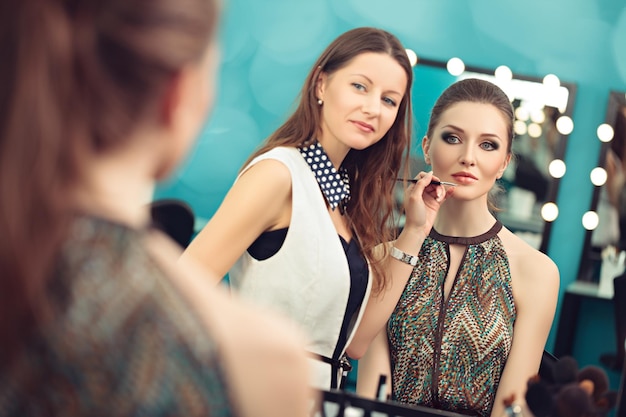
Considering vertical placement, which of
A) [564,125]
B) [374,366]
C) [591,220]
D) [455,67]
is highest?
[455,67]

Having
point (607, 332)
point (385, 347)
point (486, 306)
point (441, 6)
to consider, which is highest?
point (441, 6)

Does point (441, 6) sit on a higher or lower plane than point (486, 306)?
higher

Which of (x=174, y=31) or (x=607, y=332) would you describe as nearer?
(x=174, y=31)

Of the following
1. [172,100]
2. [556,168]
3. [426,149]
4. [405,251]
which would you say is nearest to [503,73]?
[556,168]

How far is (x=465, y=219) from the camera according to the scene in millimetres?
1528

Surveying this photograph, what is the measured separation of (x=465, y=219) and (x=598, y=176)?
2.43 m

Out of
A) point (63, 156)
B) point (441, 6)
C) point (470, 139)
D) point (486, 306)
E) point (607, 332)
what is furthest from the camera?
point (441, 6)

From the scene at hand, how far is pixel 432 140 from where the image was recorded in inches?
62.6

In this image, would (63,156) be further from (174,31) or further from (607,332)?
(607,332)

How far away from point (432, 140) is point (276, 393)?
111cm

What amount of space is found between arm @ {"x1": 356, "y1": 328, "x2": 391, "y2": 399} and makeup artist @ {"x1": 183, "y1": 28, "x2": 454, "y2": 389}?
0.15 ft

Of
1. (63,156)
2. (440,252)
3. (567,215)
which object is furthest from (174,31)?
(567,215)

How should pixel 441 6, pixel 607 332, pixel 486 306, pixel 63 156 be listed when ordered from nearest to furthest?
1. pixel 63 156
2. pixel 486 306
3. pixel 607 332
4. pixel 441 6

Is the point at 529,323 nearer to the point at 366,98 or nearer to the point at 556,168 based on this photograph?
the point at 366,98
